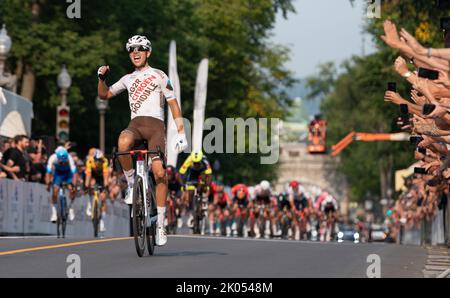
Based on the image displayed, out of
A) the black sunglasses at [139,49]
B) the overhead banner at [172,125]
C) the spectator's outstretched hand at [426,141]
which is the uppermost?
the overhead banner at [172,125]

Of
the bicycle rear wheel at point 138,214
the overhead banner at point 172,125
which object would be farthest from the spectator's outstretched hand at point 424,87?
the overhead banner at point 172,125

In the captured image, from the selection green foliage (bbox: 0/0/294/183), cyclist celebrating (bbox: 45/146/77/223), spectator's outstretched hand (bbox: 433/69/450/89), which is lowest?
cyclist celebrating (bbox: 45/146/77/223)

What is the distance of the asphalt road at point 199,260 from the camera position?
14.6m

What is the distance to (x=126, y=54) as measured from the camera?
58.2m

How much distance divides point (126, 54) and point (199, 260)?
42028 mm

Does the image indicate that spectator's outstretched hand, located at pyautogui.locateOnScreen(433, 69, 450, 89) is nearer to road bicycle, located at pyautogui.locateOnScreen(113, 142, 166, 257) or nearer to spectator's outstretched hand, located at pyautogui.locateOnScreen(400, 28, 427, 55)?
spectator's outstretched hand, located at pyautogui.locateOnScreen(400, 28, 427, 55)

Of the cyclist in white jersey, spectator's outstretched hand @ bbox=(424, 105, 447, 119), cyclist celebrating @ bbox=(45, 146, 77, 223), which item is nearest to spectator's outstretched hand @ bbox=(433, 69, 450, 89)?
spectator's outstretched hand @ bbox=(424, 105, 447, 119)

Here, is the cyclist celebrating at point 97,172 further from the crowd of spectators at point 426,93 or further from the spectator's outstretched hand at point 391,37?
the spectator's outstretched hand at point 391,37

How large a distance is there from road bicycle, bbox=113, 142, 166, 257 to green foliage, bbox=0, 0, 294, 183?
3515 centimetres

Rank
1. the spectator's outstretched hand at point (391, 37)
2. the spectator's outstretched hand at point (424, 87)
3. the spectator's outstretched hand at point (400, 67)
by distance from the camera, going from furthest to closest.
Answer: the spectator's outstretched hand at point (400, 67) → the spectator's outstretched hand at point (424, 87) → the spectator's outstretched hand at point (391, 37)

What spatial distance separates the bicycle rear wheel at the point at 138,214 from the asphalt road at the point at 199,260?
0.80 ft

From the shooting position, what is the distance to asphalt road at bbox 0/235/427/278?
47.8 ft

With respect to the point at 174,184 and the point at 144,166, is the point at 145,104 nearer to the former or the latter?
the point at 144,166

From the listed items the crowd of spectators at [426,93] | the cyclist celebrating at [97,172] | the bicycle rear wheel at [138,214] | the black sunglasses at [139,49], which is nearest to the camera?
the crowd of spectators at [426,93]
